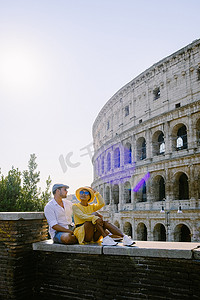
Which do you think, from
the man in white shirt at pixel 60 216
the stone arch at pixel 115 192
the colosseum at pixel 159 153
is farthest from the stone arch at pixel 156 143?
the man in white shirt at pixel 60 216

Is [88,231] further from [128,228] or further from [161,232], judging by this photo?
[128,228]

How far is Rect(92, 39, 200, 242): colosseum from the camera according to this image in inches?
753

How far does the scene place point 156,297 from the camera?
12.5 feet

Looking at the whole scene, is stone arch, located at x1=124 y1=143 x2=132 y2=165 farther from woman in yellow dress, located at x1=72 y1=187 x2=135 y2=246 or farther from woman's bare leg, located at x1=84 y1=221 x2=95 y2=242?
woman's bare leg, located at x1=84 y1=221 x2=95 y2=242

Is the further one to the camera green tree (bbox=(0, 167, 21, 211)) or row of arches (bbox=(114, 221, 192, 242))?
green tree (bbox=(0, 167, 21, 211))

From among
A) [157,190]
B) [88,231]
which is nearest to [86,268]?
[88,231]

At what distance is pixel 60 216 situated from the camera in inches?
203

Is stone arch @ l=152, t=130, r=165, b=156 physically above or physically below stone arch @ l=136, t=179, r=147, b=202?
above

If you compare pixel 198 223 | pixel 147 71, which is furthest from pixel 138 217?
pixel 147 71

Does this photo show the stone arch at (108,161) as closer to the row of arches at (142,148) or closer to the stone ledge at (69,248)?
the row of arches at (142,148)

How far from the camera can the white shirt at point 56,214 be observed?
500cm

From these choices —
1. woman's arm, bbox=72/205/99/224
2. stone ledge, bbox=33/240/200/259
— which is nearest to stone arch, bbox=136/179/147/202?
woman's arm, bbox=72/205/99/224

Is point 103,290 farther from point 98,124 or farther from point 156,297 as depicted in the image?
point 98,124

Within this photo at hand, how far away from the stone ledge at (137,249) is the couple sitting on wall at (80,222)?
13 cm
